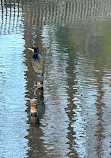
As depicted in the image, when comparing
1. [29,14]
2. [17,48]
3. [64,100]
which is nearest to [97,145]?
[64,100]

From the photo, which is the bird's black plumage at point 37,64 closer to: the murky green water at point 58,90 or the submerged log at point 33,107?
the murky green water at point 58,90

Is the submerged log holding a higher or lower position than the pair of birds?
lower

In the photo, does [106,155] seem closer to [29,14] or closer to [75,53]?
[75,53]

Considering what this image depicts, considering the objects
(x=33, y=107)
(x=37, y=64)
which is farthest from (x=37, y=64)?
(x=33, y=107)

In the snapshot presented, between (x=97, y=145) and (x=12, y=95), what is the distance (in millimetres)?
7403

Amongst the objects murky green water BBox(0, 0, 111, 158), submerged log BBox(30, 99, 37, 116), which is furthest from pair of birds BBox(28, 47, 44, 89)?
submerged log BBox(30, 99, 37, 116)

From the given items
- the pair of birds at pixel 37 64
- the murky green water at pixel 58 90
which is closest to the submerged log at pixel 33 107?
the murky green water at pixel 58 90

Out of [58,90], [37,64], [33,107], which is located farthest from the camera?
[58,90]

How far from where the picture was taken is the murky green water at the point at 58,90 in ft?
59.0

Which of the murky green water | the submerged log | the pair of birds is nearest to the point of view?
the murky green water

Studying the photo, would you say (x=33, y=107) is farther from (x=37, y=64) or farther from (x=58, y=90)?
(x=58, y=90)

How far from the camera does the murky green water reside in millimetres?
17969

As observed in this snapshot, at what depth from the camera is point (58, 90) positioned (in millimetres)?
25875

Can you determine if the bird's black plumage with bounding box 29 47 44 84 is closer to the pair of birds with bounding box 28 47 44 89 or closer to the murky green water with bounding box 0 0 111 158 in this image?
the pair of birds with bounding box 28 47 44 89
